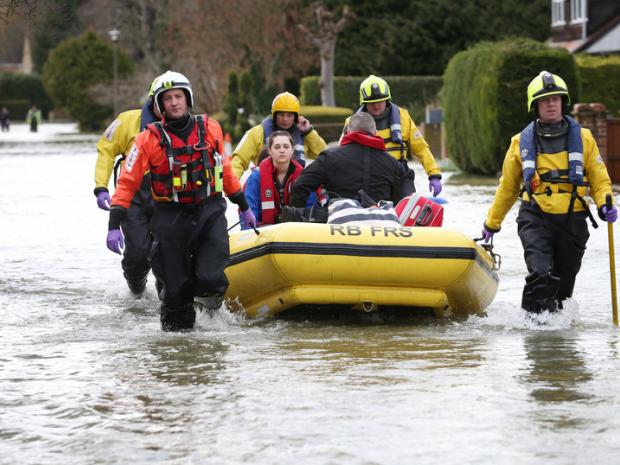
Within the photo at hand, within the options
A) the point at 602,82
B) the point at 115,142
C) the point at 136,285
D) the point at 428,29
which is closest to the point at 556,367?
the point at 115,142

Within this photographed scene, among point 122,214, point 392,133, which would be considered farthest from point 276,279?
point 392,133

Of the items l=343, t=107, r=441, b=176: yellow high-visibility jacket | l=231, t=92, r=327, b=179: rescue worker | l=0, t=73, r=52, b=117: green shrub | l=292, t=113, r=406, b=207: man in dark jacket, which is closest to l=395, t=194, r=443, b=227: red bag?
l=292, t=113, r=406, b=207: man in dark jacket

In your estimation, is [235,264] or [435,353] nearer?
[435,353]

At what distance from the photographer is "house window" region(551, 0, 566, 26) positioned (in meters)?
52.3

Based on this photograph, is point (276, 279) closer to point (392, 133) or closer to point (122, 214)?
point (122, 214)

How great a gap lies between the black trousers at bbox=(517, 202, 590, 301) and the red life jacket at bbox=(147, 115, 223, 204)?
2.02 metres

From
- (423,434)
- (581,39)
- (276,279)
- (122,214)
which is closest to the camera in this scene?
(423,434)

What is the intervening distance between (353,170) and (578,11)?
139ft

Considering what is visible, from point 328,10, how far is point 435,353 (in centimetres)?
4632

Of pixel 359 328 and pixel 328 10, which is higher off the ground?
pixel 328 10

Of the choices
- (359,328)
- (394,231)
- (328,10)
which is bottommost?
(359,328)

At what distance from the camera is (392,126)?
12.6m

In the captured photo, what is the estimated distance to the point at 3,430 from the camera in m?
6.66

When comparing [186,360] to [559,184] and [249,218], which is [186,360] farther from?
[559,184]
